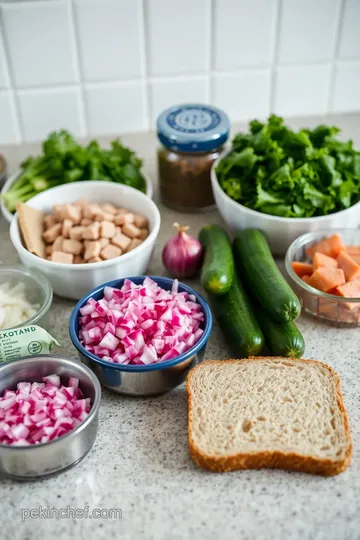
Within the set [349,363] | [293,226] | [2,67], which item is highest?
[2,67]

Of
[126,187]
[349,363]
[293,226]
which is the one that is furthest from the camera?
[126,187]

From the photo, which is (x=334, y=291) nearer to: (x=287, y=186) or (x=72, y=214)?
(x=287, y=186)

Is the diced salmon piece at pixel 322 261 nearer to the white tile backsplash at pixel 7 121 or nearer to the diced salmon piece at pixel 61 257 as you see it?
the diced salmon piece at pixel 61 257

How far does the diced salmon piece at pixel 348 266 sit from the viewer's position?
4.77ft

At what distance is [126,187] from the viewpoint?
173cm

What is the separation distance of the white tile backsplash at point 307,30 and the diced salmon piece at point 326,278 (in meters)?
0.97

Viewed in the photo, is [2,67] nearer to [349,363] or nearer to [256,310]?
[256,310]

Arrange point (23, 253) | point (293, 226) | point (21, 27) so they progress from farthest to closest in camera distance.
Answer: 1. point (21, 27)
2. point (293, 226)
3. point (23, 253)

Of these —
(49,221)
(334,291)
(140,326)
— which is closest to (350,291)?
(334,291)

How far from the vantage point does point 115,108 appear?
6.88ft

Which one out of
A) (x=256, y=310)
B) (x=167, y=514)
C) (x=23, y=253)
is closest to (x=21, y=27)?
(x=23, y=253)

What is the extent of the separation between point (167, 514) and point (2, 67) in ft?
4.95

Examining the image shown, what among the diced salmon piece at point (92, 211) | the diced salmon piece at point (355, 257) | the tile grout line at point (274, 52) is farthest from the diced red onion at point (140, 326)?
the tile grout line at point (274, 52)

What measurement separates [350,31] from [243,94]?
0.42 meters
